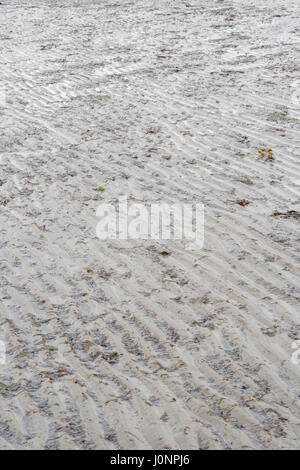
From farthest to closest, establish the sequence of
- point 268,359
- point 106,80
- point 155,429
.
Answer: point 106,80
point 268,359
point 155,429

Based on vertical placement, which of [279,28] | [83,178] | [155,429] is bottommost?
[155,429]

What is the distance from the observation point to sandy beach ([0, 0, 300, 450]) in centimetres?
250

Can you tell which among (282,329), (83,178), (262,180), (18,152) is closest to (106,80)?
(18,152)

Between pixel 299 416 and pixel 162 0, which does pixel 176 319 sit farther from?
pixel 162 0

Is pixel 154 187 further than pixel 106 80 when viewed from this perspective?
No

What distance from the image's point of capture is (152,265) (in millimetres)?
3639

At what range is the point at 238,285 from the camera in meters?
3.37

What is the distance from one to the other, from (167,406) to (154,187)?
2534 millimetres

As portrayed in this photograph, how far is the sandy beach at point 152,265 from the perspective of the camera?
98.5 inches

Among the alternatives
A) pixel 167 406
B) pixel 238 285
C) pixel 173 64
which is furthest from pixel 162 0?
pixel 167 406

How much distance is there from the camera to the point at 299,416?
2.46 meters

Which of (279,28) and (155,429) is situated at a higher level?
(279,28)

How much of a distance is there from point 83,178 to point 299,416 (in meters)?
3.25

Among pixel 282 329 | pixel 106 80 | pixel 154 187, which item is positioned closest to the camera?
pixel 282 329
